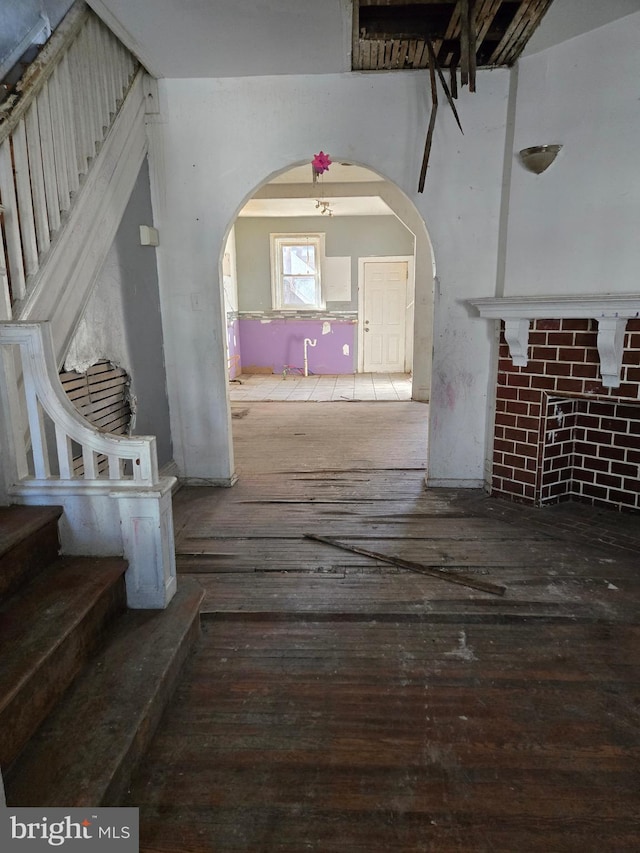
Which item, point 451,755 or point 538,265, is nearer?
point 451,755

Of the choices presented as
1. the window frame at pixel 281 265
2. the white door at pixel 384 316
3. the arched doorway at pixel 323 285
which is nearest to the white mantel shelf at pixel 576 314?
the arched doorway at pixel 323 285

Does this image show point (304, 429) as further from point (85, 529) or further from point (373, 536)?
point (85, 529)

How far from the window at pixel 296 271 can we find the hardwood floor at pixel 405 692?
7.05 meters

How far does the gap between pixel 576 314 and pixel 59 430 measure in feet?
8.90

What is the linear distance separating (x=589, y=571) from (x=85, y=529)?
233cm

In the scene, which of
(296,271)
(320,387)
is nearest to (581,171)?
(320,387)

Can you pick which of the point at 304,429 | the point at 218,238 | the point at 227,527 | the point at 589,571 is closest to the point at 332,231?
the point at 304,429

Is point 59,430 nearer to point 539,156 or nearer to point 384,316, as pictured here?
point 539,156

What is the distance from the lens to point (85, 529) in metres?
2.00

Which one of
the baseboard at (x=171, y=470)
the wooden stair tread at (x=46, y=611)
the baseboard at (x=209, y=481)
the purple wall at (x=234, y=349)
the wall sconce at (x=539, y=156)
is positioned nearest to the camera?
the wooden stair tread at (x=46, y=611)

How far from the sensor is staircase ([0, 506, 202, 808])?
131cm

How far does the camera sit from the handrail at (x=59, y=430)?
1.85 metres

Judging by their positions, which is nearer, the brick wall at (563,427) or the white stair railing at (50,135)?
the white stair railing at (50,135)

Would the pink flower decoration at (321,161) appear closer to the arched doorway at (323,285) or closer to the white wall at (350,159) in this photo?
the white wall at (350,159)
